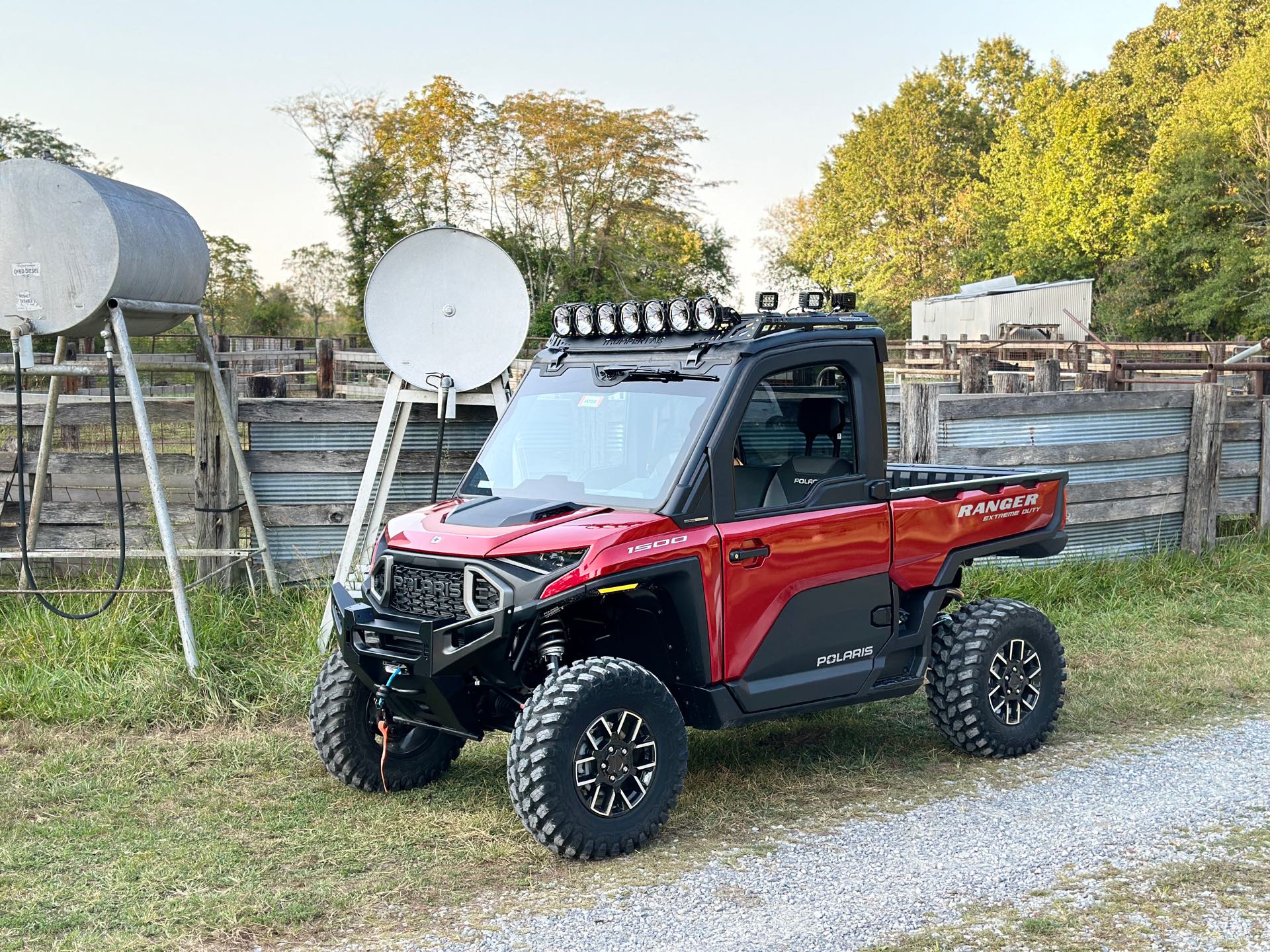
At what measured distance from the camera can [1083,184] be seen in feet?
176

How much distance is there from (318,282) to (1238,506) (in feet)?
137

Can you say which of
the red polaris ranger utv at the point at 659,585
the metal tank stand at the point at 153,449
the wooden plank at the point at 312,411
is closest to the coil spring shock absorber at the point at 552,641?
the red polaris ranger utv at the point at 659,585

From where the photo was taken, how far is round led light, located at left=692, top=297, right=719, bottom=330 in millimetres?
5512

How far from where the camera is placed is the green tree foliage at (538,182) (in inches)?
1661

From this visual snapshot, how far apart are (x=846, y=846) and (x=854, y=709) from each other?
2.15 metres

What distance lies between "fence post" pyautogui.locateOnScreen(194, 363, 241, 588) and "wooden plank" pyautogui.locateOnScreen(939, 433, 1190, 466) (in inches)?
208

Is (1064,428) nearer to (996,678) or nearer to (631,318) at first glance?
(996,678)

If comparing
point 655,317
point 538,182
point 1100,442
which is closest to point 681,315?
point 655,317

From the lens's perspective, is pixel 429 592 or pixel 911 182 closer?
pixel 429 592

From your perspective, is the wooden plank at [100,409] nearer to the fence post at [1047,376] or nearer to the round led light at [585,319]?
the round led light at [585,319]

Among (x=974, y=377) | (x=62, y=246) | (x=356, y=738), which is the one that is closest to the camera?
(x=356, y=738)

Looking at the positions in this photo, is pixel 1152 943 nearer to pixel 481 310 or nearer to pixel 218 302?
pixel 481 310

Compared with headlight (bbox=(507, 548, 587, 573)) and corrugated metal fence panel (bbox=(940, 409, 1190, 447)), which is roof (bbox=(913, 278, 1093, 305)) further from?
headlight (bbox=(507, 548, 587, 573))

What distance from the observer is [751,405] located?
552cm
